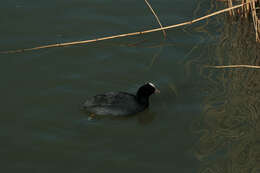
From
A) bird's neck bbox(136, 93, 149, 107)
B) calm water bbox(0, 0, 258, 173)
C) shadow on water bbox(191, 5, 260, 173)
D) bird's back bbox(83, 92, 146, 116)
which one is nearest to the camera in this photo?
calm water bbox(0, 0, 258, 173)

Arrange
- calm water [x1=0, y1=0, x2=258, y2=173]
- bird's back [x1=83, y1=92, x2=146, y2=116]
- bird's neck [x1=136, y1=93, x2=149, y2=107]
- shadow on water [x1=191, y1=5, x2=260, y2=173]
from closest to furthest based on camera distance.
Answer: calm water [x1=0, y1=0, x2=258, y2=173] < shadow on water [x1=191, y1=5, x2=260, y2=173] < bird's back [x1=83, y1=92, x2=146, y2=116] < bird's neck [x1=136, y1=93, x2=149, y2=107]

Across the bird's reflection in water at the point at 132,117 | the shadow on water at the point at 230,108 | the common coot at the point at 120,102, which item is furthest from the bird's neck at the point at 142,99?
the shadow on water at the point at 230,108

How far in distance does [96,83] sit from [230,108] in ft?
8.22

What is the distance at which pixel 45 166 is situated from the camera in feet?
23.0

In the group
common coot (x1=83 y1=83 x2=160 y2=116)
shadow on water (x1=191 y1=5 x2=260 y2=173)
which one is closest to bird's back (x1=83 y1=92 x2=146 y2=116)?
common coot (x1=83 y1=83 x2=160 y2=116)

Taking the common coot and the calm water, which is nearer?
the calm water

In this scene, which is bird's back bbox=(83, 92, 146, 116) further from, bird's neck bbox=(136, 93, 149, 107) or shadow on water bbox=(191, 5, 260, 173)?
shadow on water bbox=(191, 5, 260, 173)

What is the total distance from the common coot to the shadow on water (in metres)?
0.98

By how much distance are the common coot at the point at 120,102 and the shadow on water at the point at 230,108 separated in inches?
A: 38.6

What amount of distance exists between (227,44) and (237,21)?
945mm

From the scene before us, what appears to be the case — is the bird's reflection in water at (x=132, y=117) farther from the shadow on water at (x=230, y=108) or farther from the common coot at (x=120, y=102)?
the shadow on water at (x=230, y=108)

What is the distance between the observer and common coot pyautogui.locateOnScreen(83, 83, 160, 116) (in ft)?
26.4

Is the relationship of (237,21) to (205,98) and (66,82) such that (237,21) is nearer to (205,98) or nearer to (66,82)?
(205,98)

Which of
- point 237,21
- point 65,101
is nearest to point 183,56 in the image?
point 237,21
